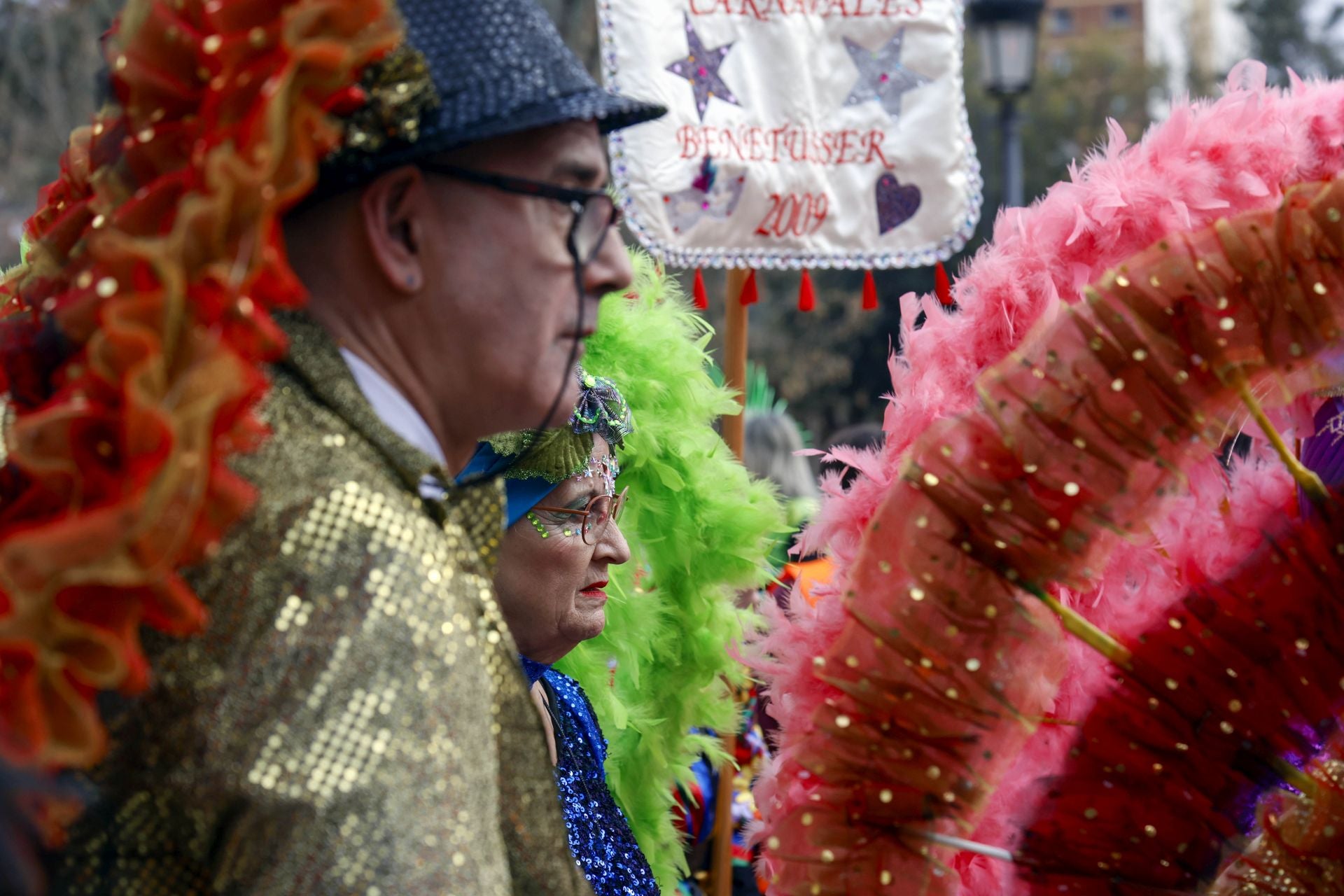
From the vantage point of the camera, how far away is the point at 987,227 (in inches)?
631

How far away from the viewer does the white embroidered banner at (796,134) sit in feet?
11.6

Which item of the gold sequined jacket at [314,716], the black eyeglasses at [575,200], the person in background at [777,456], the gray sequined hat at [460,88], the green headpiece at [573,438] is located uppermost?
the gray sequined hat at [460,88]

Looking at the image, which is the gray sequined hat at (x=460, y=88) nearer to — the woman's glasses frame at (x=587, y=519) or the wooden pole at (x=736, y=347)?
the woman's glasses frame at (x=587, y=519)

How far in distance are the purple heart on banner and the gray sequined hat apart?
7.66 ft

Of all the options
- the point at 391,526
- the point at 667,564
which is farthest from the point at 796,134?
the point at 391,526

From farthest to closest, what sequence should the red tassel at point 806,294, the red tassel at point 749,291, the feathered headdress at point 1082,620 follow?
1. the red tassel at point 806,294
2. the red tassel at point 749,291
3. the feathered headdress at point 1082,620

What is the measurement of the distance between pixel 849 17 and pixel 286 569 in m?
2.90

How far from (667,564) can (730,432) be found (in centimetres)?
56

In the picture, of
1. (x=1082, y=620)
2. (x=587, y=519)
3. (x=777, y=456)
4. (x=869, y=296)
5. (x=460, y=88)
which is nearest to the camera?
(x=460, y=88)

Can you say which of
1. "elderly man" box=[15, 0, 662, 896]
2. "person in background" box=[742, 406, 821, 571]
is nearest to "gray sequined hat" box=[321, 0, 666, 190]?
"elderly man" box=[15, 0, 662, 896]

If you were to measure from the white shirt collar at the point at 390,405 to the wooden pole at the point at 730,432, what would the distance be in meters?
2.12

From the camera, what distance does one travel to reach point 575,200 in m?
1.45

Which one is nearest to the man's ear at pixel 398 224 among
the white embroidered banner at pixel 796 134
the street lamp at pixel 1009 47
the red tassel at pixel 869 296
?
the white embroidered banner at pixel 796 134

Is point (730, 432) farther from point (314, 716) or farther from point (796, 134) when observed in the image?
point (314, 716)
